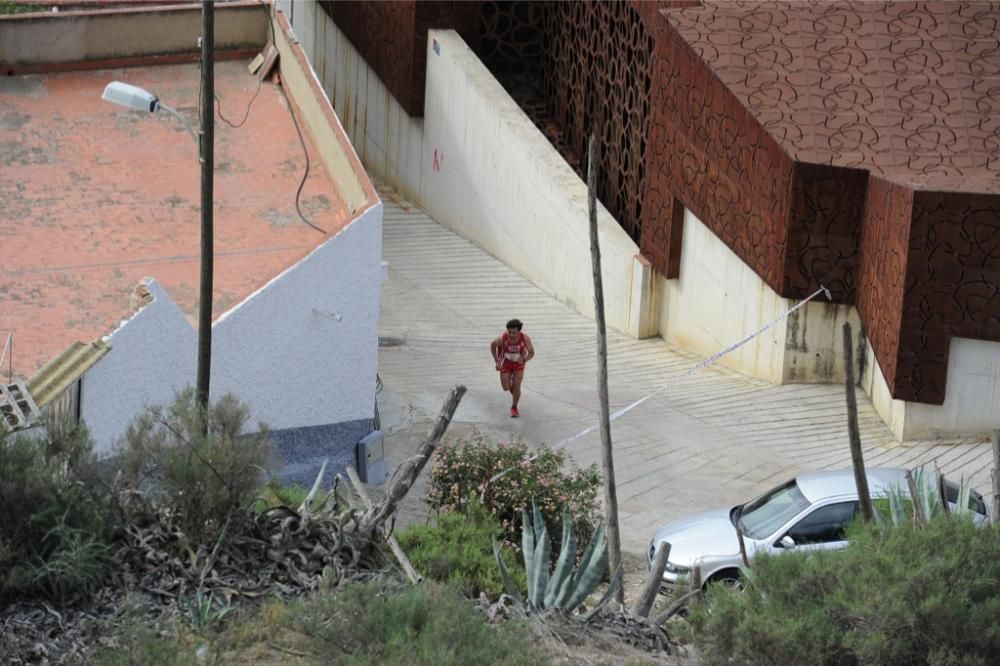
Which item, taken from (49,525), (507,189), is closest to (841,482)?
(49,525)

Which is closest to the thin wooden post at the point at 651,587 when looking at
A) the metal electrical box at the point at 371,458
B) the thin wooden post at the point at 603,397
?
the thin wooden post at the point at 603,397

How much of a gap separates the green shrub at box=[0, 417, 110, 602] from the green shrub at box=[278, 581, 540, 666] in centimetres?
146

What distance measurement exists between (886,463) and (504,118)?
9.23 meters

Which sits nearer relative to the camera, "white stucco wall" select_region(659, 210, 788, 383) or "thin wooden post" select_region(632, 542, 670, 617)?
"thin wooden post" select_region(632, 542, 670, 617)

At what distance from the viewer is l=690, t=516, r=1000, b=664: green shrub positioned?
30.9 ft

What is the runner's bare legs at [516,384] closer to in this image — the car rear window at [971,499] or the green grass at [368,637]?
the car rear window at [971,499]

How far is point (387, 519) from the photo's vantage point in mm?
11234

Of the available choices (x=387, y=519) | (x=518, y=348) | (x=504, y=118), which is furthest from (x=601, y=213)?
(x=387, y=519)

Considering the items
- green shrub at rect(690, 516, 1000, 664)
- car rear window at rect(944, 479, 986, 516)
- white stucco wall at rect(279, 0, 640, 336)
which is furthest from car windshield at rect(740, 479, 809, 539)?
white stucco wall at rect(279, 0, 640, 336)

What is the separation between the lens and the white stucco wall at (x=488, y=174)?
75.3 feet

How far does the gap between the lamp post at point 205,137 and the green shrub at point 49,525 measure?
2947mm

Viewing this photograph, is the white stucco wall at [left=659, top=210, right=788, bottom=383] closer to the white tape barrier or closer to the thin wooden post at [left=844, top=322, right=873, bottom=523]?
the white tape barrier

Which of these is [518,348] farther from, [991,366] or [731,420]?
[991,366]

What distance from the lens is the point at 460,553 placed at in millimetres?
12570
